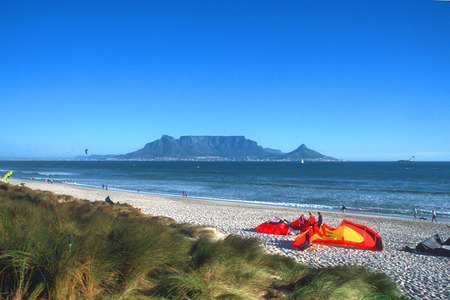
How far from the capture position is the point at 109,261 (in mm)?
3836

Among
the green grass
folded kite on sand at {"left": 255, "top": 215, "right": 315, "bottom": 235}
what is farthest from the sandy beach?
the green grass

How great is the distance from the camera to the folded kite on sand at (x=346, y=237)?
10.5m

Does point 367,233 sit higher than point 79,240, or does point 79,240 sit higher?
point 79,240

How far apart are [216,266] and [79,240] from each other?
1.91 metres

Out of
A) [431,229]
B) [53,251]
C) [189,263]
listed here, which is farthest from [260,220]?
[53,251]

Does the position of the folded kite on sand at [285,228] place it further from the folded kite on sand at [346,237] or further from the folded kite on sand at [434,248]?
the folded kite on sand at [434,248]

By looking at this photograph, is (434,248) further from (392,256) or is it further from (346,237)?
(346,237)

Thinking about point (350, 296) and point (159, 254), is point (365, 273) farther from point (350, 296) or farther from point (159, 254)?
point (159, 254)

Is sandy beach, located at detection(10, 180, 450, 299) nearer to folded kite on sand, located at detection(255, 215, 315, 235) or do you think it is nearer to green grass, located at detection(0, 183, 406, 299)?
folded kite on sand, located at detection(255, 215, 315, 235)

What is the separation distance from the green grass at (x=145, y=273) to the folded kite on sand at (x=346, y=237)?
5.24m

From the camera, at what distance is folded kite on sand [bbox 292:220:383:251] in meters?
10.5

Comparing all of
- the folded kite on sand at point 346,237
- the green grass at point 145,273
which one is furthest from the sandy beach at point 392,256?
the green grass at point 145,273

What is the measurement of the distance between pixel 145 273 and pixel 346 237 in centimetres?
883

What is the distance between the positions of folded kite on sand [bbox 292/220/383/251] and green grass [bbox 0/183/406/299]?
17.2ft
